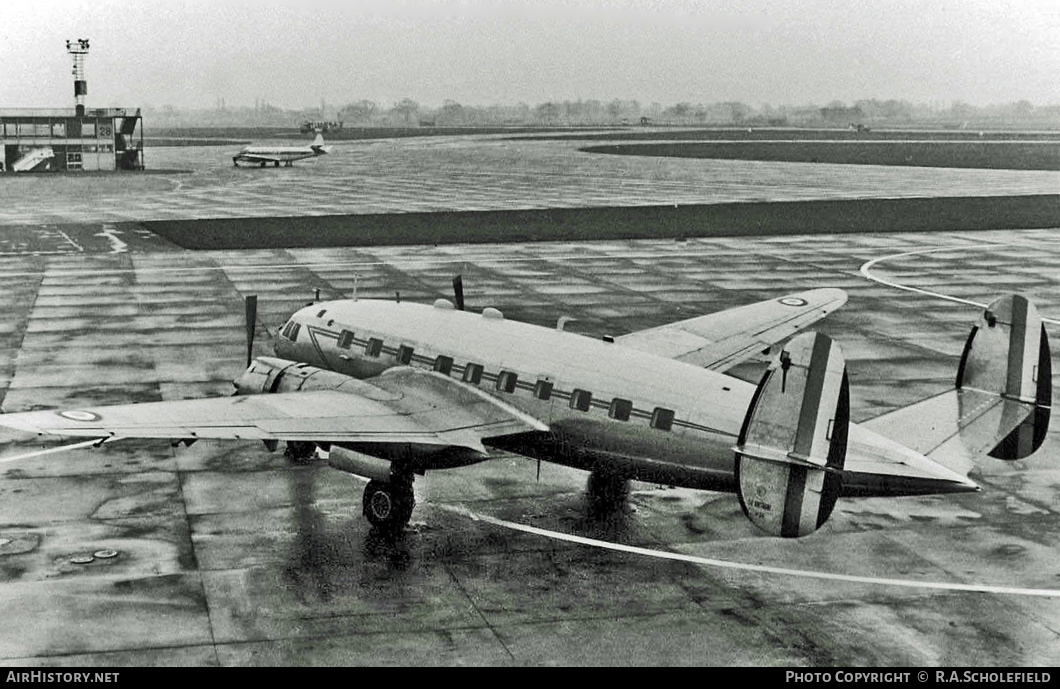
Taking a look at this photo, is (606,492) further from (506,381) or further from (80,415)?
(80,415)

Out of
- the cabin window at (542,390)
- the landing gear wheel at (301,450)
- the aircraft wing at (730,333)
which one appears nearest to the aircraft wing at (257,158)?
the aircraft wing at (730,333)

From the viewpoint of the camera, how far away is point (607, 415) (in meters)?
22.8

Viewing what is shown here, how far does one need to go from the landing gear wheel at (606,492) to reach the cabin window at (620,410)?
3178mm

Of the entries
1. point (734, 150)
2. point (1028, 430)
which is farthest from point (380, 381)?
point (734, 150)

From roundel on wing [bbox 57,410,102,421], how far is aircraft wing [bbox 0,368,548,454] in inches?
0.7

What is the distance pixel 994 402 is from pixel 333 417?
12.5 m

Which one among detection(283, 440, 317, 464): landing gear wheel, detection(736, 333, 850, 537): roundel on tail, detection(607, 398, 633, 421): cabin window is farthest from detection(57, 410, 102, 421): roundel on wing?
detection(736, 333, 850, 537): roundel on tail

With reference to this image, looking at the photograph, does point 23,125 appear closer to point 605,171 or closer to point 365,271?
point 605,171

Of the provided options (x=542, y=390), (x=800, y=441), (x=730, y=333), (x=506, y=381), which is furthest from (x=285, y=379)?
(x=800, y=441)

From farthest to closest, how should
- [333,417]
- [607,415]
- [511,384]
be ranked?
[511,384] → [333,417] → [607,415]

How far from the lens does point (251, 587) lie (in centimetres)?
2078

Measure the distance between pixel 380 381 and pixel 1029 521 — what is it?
14.1 m

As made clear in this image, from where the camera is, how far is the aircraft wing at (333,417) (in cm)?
2117

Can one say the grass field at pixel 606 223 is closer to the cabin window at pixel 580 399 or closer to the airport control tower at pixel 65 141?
the cabin window at pixel 580 399
